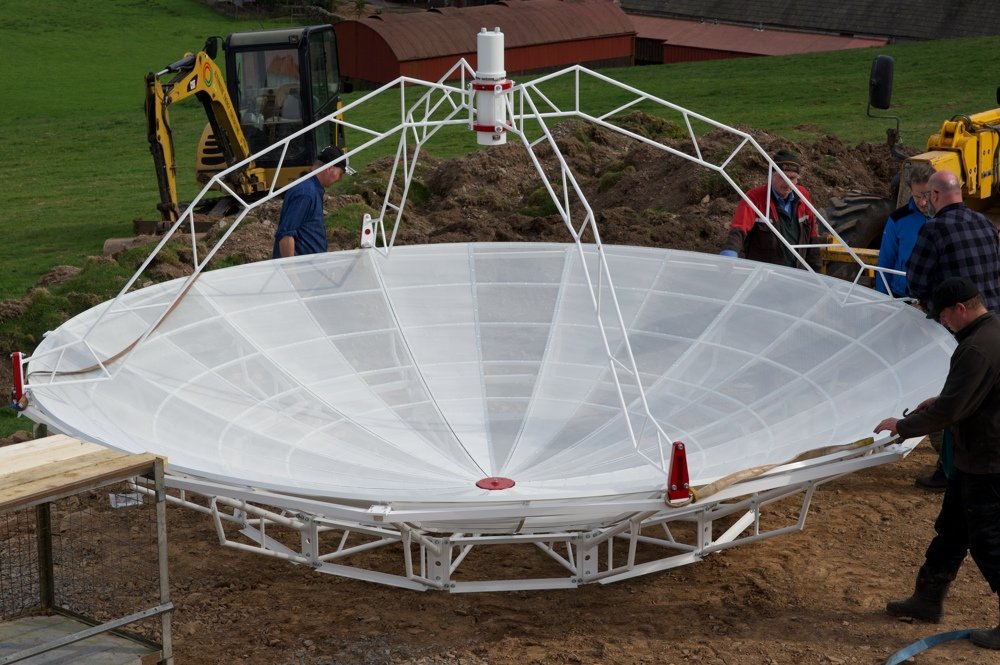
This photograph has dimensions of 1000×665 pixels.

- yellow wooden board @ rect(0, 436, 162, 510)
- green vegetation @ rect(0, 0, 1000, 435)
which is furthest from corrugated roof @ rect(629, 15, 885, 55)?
yellow wooden board @ rect(0, 436, 162, 510)

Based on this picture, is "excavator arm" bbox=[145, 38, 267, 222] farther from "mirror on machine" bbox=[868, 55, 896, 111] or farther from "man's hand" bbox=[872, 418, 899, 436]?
"man's hand" bbox=[872, 418, 899, 436]

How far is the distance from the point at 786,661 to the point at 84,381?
18.7 feet

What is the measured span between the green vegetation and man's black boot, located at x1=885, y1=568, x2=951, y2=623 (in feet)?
31.2

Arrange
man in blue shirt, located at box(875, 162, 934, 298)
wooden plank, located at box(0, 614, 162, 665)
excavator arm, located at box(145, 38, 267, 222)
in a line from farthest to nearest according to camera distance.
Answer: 1. excavator arm, located at box(145, 38, 267, 222)
2. man in blue shirt, located at box(875, 162, 934, 298)
3. wooden plank, located at box(0, 614, 162, 665)

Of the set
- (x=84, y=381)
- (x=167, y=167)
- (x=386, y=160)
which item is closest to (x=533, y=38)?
(x=386, y=160)

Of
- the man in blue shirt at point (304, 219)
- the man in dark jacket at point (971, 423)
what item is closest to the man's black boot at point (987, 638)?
the man in dark jacket at point (971, 423)

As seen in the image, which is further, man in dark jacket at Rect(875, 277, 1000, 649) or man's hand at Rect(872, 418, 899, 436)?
man's hand at Rect(872, 418, 899, 436)

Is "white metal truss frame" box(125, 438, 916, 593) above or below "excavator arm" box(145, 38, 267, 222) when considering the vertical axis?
below

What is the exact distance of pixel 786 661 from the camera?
8961mm

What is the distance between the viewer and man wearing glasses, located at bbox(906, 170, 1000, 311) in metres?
10.5

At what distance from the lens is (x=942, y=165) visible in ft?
48.1

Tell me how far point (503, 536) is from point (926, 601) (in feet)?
10.5

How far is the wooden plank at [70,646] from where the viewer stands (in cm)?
799

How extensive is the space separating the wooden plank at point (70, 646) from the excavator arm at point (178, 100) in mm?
13449
